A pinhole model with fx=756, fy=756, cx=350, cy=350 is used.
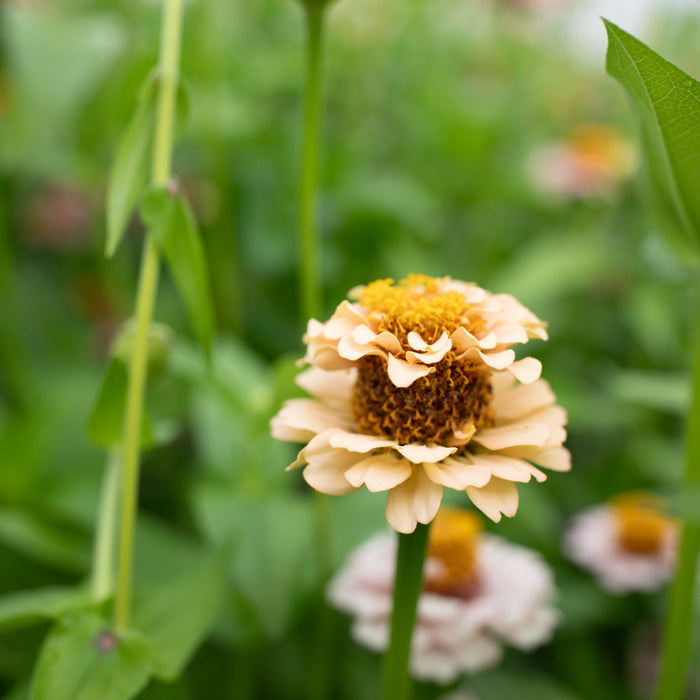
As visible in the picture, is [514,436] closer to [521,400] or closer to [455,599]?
[521,400]

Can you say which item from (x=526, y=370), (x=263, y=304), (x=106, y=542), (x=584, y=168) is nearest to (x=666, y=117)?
(x=526, y=370)

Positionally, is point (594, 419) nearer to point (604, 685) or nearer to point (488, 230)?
point (604, 685)

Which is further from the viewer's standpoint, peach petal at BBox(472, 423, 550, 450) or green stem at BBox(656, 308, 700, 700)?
green stem at BBox(656, 308, 700, 700)

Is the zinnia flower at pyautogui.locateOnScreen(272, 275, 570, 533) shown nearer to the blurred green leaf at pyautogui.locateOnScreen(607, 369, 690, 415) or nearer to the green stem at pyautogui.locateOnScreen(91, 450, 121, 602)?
the green stem at pyautogui.locateOnScreen(91, 450, 121, 602)

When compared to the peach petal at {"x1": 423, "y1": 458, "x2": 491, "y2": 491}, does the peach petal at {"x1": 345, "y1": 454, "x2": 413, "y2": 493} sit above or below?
below

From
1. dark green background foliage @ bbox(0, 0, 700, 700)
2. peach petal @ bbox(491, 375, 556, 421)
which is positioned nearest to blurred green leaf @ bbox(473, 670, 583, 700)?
dark green background foliage @ bbox(0, 0, 700, 700)

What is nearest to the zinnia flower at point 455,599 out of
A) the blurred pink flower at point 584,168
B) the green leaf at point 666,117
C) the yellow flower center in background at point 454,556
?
the yellow flower center in background at point 454,556

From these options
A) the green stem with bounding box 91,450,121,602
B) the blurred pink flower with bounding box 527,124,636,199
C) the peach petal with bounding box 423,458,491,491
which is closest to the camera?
the peach petal with bounding box 423,458,491,491
